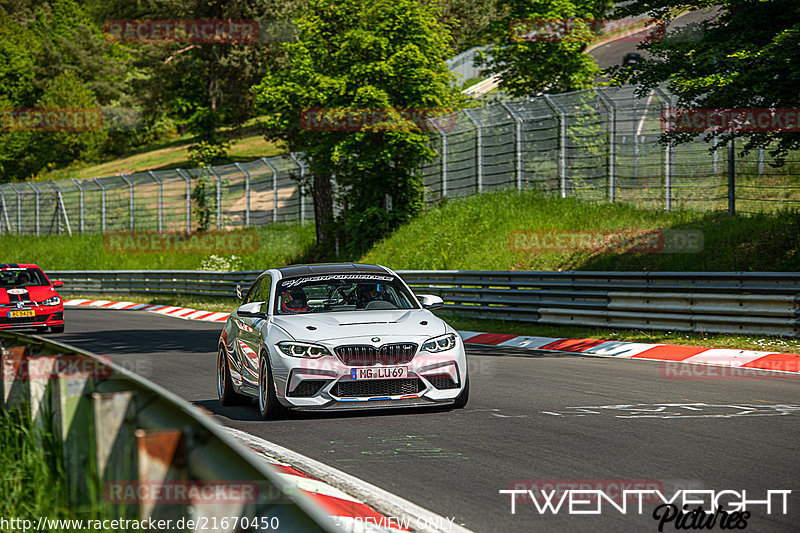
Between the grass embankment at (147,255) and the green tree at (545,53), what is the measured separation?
10.3 metres

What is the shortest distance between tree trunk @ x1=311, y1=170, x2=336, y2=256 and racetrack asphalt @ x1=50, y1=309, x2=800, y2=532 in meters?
21.5

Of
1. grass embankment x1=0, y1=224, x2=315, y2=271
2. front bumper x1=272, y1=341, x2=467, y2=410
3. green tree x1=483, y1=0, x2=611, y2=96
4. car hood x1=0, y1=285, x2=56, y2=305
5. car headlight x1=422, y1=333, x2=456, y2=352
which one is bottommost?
grass embankment x1=0, y1=224, x2=315, y2=271

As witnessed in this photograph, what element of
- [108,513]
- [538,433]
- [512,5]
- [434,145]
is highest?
[512,5]

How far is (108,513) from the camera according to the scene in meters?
3.56

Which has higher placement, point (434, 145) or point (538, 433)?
point (434, 145)

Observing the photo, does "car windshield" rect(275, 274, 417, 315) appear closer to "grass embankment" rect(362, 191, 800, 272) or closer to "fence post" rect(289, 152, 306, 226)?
"grass embankment" rect(362, 191, 800, 272)

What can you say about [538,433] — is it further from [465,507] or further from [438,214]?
[438,214]

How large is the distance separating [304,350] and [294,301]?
1.33 m

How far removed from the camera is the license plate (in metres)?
8.91

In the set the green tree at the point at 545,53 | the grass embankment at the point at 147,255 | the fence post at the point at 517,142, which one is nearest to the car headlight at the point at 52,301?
the fence post at the point at 517,142

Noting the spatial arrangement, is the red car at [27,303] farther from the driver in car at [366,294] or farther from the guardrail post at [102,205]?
the guardrail post at [102,205]

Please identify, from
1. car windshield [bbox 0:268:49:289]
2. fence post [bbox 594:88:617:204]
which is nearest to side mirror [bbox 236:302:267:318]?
car windshield [bbox 0:268:49:289]

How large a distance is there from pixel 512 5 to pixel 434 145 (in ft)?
38.5

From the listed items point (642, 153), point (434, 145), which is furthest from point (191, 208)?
point (642, 153)
